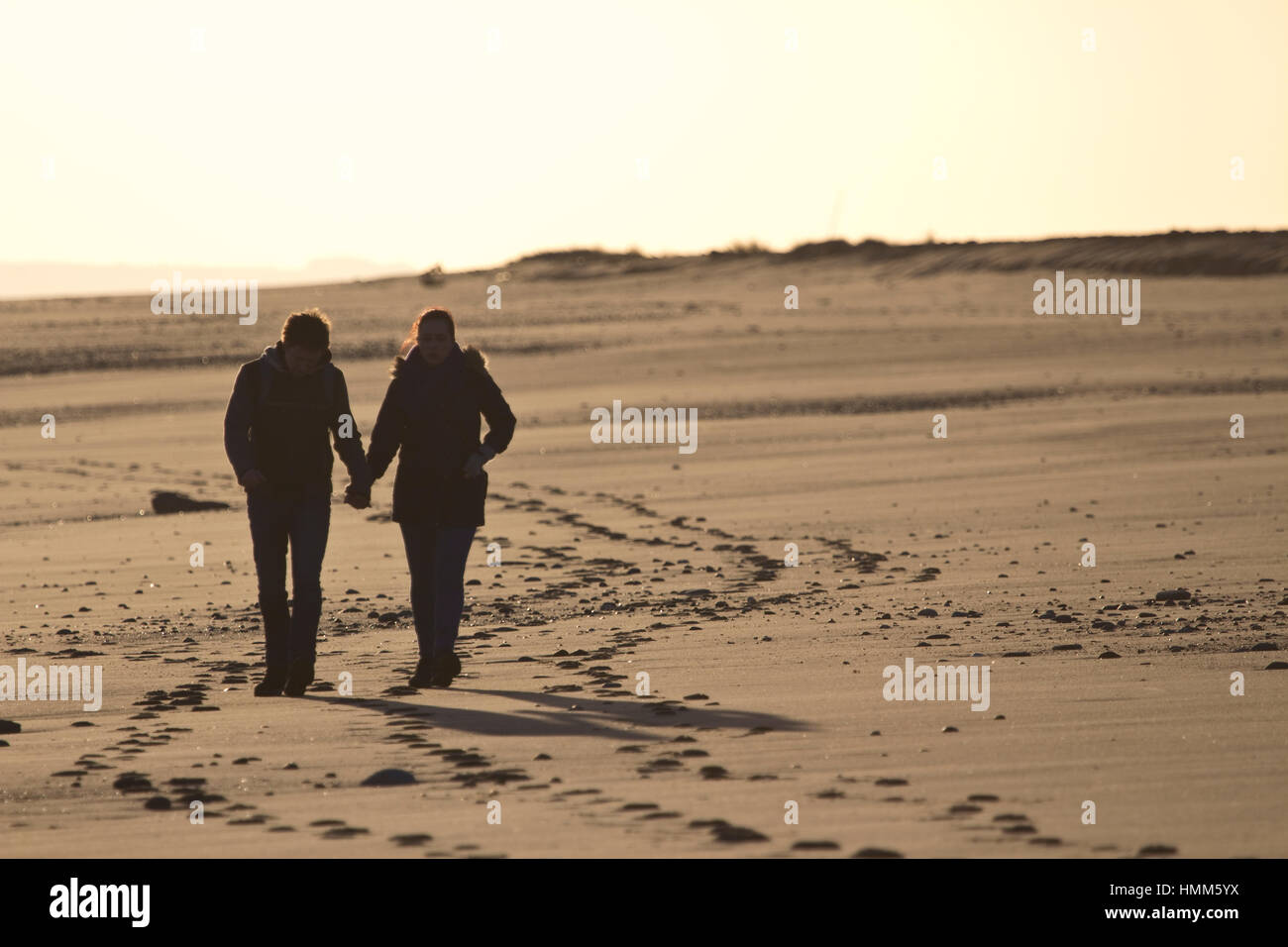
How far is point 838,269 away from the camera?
1892 inches

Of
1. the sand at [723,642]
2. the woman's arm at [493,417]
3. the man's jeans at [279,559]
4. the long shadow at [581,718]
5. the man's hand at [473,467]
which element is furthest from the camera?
the woman's arm at [493,417]

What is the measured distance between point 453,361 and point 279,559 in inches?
47.5

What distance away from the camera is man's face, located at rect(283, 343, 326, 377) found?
763cm

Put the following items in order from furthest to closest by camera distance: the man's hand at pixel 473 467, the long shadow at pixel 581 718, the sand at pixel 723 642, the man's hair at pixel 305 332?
the man's hand at pixel 473 467, the man's hair at pixel 305 332, the long shadow at pixel 581 718, the sand at pixel 723 642

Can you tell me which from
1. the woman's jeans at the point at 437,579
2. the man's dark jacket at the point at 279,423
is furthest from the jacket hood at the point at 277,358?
the woman's jeans at the point at 437,579

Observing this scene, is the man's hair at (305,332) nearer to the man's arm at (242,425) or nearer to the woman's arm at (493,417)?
the man's arm at (242,425)

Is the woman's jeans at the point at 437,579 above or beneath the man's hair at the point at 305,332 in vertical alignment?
beneath

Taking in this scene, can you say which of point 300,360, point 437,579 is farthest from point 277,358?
point 437,579

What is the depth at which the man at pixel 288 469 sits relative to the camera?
7.64 meters

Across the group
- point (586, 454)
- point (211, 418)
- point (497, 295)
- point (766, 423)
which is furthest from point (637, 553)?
point (497, 295)

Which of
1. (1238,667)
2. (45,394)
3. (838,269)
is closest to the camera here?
(1238,667)

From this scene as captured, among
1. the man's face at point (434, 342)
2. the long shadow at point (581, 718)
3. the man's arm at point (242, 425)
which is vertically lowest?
the long shadow at point (581, 718)
